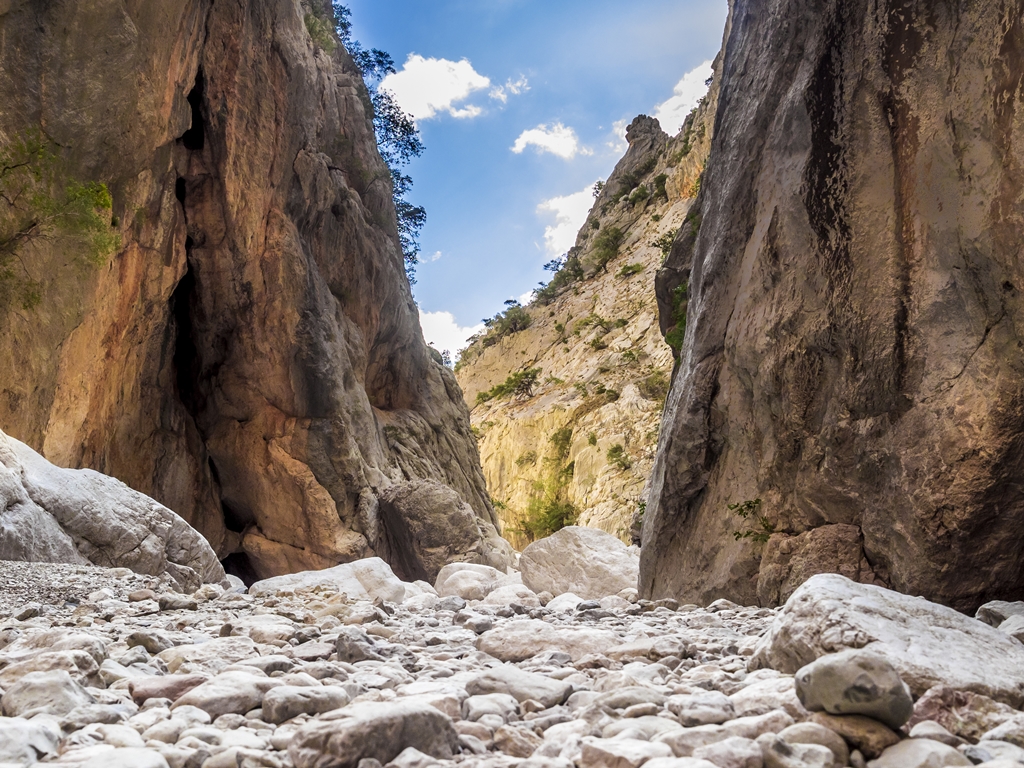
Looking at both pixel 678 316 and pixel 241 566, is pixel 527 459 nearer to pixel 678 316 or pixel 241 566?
pixel 241 566

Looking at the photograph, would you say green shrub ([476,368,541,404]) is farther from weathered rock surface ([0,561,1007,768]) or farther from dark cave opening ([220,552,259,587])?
weathered rock surface ([0,561,1007,768])

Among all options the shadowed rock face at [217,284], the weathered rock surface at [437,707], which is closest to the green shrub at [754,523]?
the weathered rock surface at [437,707]

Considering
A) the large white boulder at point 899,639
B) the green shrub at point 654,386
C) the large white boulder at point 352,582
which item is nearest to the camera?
the large white boulder at point 899,639

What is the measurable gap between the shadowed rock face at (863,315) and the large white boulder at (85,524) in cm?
527

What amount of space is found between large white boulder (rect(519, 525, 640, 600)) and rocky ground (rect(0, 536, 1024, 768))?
696 cm

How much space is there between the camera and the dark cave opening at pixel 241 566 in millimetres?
16859

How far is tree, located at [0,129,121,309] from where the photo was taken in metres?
9.22

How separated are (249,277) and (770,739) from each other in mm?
15006

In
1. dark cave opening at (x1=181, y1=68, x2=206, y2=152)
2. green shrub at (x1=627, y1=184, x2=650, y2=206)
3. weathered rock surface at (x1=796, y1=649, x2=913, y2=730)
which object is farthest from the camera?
green shrub at (x1=627, y1=184, x2=650, y2=206)

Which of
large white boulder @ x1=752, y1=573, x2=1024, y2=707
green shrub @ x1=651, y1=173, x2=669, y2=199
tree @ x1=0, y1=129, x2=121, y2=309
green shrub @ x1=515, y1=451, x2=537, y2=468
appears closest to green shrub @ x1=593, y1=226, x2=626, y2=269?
green shrub @ x1=651, y1=173, x2=669, y2=199

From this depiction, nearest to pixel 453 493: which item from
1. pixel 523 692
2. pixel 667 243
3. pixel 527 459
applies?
pixel 667 243

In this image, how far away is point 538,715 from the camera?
231 cm

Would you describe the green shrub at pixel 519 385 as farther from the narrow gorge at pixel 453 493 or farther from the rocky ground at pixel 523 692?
the rocky ground at pixel 523 692

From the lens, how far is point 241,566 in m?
17.1
